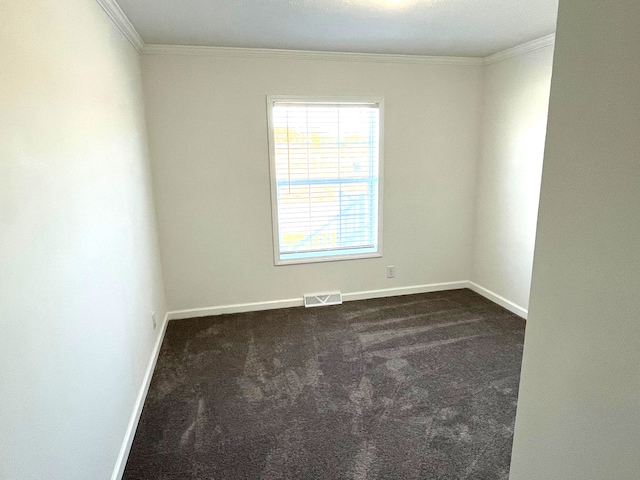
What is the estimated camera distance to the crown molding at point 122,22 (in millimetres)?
2139

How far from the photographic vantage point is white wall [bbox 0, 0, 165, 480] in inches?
42.8

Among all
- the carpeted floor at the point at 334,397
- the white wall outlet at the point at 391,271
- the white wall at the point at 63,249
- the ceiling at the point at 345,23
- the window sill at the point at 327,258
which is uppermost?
the ceiling at the point at 345,23

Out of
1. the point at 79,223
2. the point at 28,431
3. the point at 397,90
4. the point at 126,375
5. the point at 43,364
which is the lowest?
Result: the point at 126,375

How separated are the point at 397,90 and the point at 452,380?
8.56 feet

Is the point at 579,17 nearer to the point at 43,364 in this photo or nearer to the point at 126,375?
the point at 43,364

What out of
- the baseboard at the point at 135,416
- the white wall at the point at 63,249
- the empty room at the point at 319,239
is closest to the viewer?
the empty room at the point at 319,239

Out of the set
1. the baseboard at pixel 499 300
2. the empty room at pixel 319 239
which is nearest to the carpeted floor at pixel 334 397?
the empty room at pixel 319 239

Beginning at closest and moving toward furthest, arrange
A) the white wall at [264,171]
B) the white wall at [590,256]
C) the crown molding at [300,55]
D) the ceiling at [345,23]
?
the white wall at [590,256] < the ceiling at [345,23] < the crown molding at [300,55] < the white wall at [264,171]

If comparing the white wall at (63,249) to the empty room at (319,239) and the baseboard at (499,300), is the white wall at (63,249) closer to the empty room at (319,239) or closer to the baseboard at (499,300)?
the empty room at (319,239)

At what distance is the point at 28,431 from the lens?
1099mm

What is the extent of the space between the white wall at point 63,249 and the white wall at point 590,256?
144 centimetres

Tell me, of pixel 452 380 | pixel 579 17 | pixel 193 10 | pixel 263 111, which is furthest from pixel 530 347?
pixel 263 111

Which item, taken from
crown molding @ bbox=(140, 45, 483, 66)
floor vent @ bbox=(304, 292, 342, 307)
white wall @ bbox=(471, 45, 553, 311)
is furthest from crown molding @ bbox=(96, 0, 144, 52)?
white wall @ bbox=(471, 45, 553, 311)

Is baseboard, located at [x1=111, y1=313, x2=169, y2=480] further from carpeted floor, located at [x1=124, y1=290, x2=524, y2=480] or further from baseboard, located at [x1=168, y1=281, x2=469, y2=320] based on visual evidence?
baseboard, located at [x1=168, y1=281, x2=469, y2=320]
